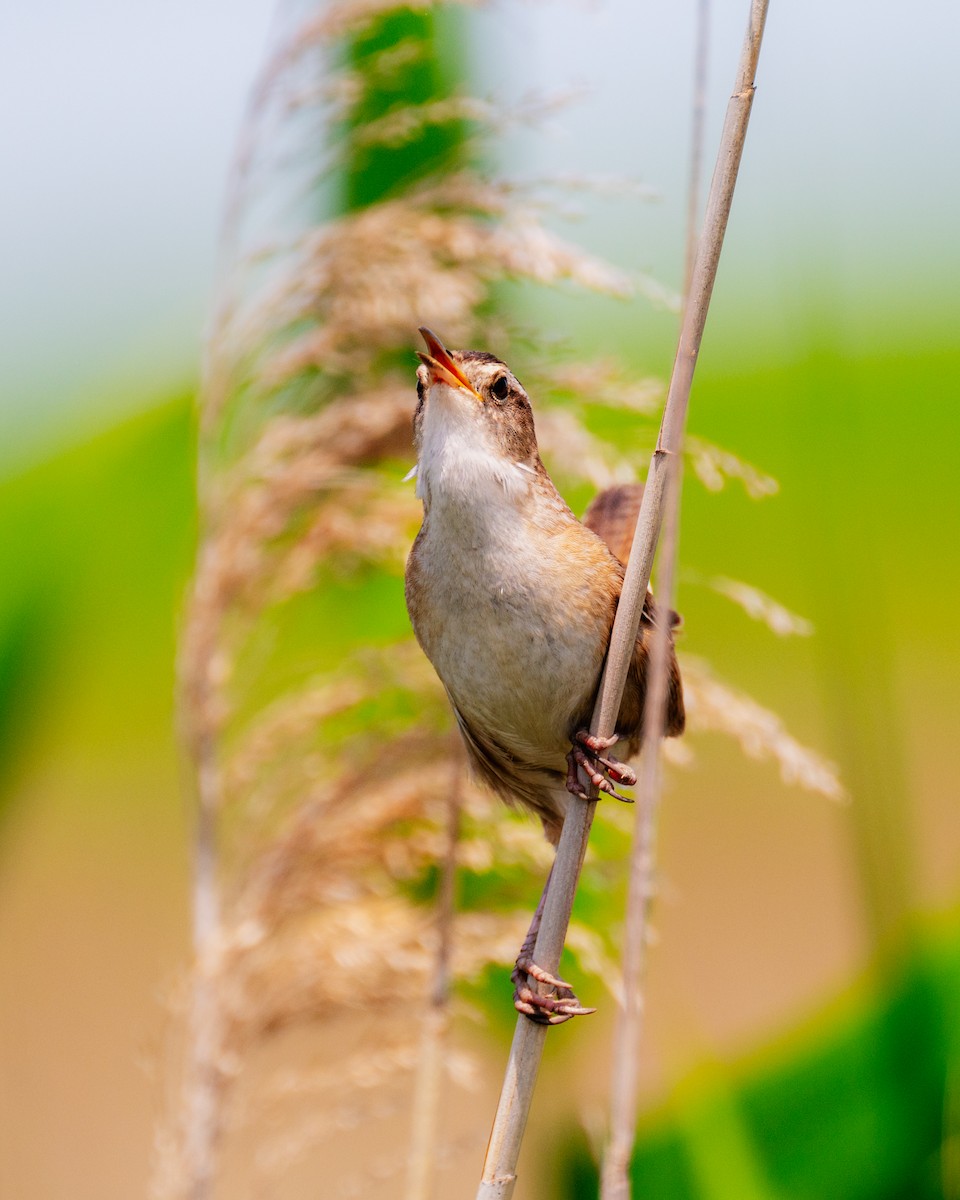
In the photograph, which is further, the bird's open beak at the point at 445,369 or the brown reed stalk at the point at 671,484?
the bird's open beak at the point at 445,369

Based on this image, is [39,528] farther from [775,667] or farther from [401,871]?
[775,667]

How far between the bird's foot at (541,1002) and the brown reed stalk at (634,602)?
4 centimetres

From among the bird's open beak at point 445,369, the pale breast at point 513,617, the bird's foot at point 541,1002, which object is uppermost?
the bird's open beak at point 445,369

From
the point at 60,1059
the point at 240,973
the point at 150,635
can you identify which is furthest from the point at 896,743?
the point at 150,635

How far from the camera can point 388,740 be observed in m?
1.82

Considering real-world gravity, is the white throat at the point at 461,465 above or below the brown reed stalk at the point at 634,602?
above

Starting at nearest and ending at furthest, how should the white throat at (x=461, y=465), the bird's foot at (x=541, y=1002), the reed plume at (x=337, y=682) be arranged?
the bird's foot at (x=541, y=1002)
the white throat at (x=461, y=465)
the reed plume at (x=337, y=682)

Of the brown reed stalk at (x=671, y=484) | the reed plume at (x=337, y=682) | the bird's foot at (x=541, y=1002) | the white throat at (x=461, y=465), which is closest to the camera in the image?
the brown reed stalk at (x=671, y=484)

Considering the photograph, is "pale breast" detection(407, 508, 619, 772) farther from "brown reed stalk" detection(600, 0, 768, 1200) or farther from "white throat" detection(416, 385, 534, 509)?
"brown reed stalk" detection(600, 0, 768, 1200)

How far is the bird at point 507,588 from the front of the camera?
3.98 ft

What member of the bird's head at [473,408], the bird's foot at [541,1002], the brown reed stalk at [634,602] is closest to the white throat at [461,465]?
the bird's head at [473,408]

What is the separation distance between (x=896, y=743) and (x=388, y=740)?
800 millimetres

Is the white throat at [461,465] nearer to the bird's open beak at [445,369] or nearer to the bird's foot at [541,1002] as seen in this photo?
the bird's open beak at [445,369]

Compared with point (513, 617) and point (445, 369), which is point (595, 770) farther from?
point (445, 369)
